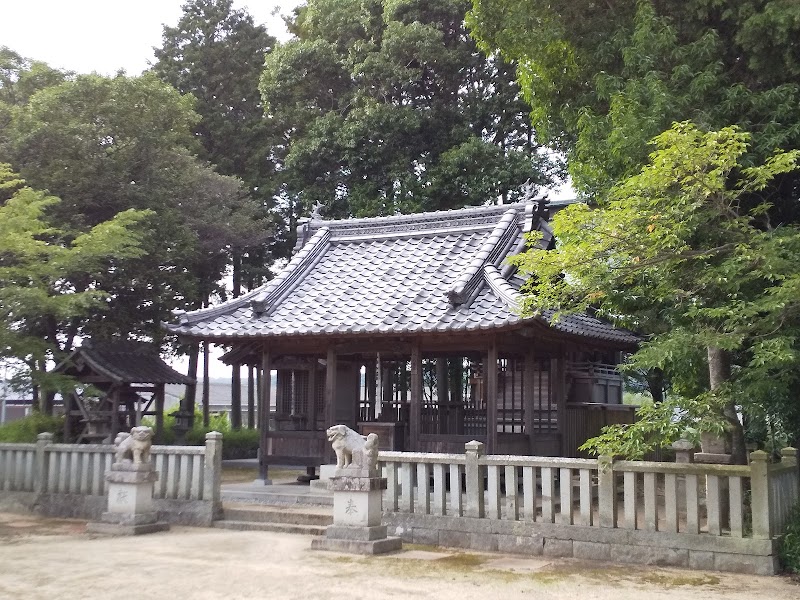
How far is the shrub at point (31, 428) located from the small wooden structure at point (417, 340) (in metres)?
6.33

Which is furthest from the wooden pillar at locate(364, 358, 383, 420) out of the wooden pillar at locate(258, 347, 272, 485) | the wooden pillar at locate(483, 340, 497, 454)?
the wooden pillar at locate(483, 340, 497, 454)

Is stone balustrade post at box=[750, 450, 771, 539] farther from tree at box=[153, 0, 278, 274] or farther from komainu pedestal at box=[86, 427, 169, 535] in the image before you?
tree at box=[153, 0, 278, 274]

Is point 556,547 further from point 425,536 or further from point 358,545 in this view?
point 358,545

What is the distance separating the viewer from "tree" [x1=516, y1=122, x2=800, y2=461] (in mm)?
9023

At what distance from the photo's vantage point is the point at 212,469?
43.7 feet


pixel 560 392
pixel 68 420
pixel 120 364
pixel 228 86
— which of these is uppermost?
pixel 228 86

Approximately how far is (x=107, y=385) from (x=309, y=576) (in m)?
14.8

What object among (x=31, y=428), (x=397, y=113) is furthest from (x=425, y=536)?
(x=397, y=113)

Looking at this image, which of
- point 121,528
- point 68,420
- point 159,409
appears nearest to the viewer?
point 121,528

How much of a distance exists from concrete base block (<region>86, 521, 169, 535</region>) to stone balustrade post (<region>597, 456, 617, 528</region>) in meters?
6.81

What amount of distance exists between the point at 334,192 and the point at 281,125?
4.68 meters

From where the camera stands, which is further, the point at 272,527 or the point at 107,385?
the point at 107,385

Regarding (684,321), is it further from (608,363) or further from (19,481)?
(19,481)

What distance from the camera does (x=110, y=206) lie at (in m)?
23.8
